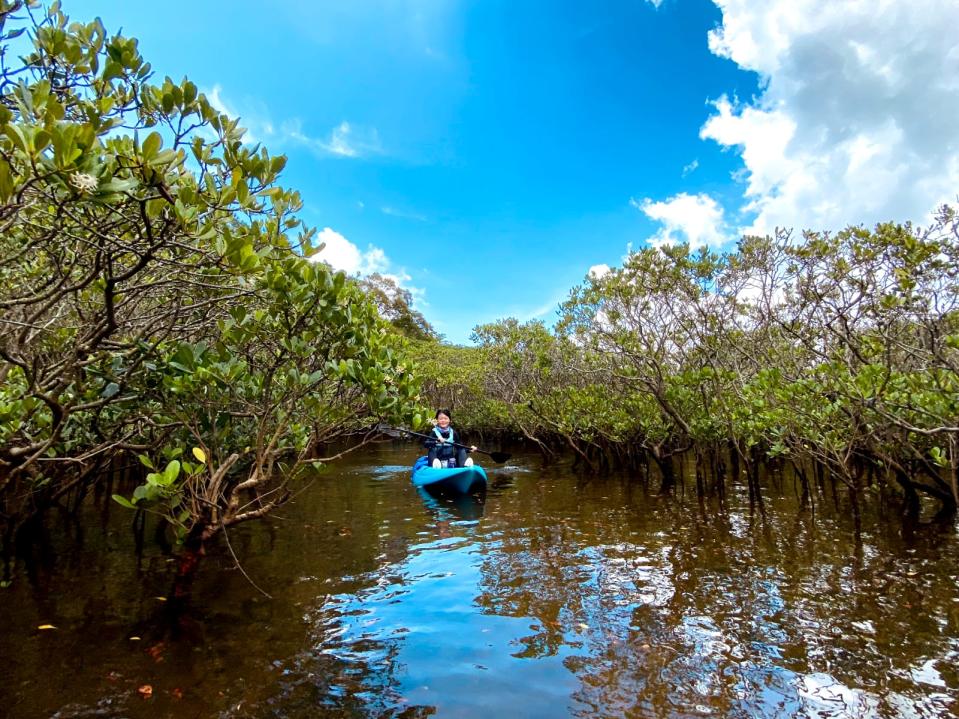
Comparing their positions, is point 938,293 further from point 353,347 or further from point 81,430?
point 81,430

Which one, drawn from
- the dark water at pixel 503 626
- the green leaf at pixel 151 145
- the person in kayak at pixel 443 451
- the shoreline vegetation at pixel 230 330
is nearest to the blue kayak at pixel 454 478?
the person in kayak at pixel 443 451

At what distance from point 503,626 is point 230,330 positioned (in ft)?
12.1

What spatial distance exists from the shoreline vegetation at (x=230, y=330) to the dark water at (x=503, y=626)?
919 millimetres

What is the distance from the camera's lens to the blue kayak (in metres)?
11.7

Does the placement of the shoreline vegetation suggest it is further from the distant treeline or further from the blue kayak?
the blue kayak

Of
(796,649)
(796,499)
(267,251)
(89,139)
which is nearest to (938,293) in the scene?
(796,649)

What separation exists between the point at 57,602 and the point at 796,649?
274 inches

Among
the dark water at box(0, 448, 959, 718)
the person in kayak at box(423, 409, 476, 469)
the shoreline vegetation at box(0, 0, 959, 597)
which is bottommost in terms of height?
the dark water at box(0, 448, 959, 718)

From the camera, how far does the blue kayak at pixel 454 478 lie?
1168 centimetres

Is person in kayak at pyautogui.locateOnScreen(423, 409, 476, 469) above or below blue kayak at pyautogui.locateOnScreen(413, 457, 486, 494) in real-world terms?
above

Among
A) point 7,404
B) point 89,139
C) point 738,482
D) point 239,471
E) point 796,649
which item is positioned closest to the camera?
point 89,139

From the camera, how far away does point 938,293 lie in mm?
6527

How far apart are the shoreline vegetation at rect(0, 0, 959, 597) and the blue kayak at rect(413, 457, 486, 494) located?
382 centimetres

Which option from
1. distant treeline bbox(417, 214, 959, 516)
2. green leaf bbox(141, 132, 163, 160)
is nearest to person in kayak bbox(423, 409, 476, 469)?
distant treeline bbox(417, 214, 959, 516)
